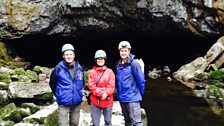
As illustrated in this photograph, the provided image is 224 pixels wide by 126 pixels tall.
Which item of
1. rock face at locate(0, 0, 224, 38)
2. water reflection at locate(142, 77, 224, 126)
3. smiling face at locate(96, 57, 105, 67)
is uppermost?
rock face at locate(0, 0, 224, 38)

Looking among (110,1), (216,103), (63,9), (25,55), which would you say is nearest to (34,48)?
(25,55)

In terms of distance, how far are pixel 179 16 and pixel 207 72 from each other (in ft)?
14.5

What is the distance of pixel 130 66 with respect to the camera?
25.7ft

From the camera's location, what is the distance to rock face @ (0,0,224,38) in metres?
22.3

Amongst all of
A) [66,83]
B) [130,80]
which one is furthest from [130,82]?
[66,83]

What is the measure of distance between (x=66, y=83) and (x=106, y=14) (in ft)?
54.3

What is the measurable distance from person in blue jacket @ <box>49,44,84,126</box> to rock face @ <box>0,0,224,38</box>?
602 inches

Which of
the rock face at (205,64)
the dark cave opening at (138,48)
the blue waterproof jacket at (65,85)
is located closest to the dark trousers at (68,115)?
the blue waterproof jacket at (65,85)

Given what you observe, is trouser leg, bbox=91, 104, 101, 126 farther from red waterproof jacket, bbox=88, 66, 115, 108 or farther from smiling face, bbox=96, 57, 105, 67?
smiling face, bbox=96, 57, 105, 67

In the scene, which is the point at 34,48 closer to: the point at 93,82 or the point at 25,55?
the point at 25,55

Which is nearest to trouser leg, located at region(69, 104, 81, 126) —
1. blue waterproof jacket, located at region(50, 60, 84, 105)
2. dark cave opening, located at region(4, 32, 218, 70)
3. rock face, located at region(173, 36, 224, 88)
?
blue waterproof jacket, located at region(50, 60, 84, 105)

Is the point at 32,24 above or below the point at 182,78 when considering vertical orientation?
above

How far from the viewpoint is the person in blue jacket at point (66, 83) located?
764cm

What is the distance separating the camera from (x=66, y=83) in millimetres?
7648
